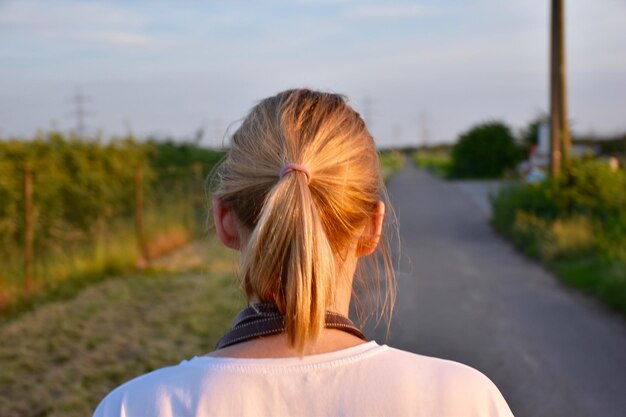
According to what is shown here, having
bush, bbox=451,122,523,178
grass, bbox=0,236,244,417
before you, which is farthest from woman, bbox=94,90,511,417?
bush, bbox=451,122,523,178

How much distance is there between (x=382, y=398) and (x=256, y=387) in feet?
0.69

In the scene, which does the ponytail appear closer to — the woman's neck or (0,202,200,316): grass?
the woman's neck

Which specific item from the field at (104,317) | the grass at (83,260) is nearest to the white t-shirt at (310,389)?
the field at (104,317)

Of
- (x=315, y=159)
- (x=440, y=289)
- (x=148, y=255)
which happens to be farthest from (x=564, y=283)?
(x=315, y=159)

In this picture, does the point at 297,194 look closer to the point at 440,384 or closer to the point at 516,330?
the point at 440,384

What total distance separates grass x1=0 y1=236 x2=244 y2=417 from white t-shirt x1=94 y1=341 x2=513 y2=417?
331 centimetres

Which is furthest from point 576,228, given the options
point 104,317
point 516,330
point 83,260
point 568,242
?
point 104,317

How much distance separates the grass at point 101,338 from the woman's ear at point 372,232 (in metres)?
2.96

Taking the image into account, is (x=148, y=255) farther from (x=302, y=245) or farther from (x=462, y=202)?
(x=462, y=202)

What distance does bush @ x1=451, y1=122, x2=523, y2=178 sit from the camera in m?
50.8

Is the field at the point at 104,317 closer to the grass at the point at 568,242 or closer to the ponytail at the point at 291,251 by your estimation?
the ponytail at the point at 291,251

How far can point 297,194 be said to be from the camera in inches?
61.1

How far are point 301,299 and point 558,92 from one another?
1588cm

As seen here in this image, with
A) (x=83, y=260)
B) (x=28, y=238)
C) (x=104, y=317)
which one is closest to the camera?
(x=104, y=317)
